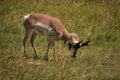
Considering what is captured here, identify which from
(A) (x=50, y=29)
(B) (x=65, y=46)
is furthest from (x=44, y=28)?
(B) (x=65, y=46)

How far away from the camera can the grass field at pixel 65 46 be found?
9805 millimetres

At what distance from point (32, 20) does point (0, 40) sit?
4.43ft

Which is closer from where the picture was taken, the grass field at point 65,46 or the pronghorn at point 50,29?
the grass field at point 65,46

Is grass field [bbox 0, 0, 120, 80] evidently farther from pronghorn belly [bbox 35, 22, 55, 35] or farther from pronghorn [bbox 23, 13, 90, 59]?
pronghorn belly [bbox 35, 22, 55, 35]

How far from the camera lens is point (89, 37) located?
56.7 ft

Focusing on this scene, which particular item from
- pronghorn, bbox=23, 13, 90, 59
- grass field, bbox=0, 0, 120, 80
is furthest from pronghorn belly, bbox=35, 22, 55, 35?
grass field, bbox=0, 0, 120, 80

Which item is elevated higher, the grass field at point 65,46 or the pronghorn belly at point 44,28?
the pronghorn belly at point 44,28

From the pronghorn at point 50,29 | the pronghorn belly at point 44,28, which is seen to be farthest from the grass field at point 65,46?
the pronghorn belly at point 44,28

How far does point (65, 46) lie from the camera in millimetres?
15234

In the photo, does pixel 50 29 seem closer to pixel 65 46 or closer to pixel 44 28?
pixel 44 28

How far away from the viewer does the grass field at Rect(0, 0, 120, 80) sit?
980 centimetres

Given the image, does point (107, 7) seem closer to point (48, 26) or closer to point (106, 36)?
point (106, 36)

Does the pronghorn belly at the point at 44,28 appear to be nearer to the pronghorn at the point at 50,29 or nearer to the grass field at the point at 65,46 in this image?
the pronghorn at the point at 50,29

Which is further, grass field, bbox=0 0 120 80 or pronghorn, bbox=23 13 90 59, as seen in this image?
pronghorn, bbox=23 13 90 59
